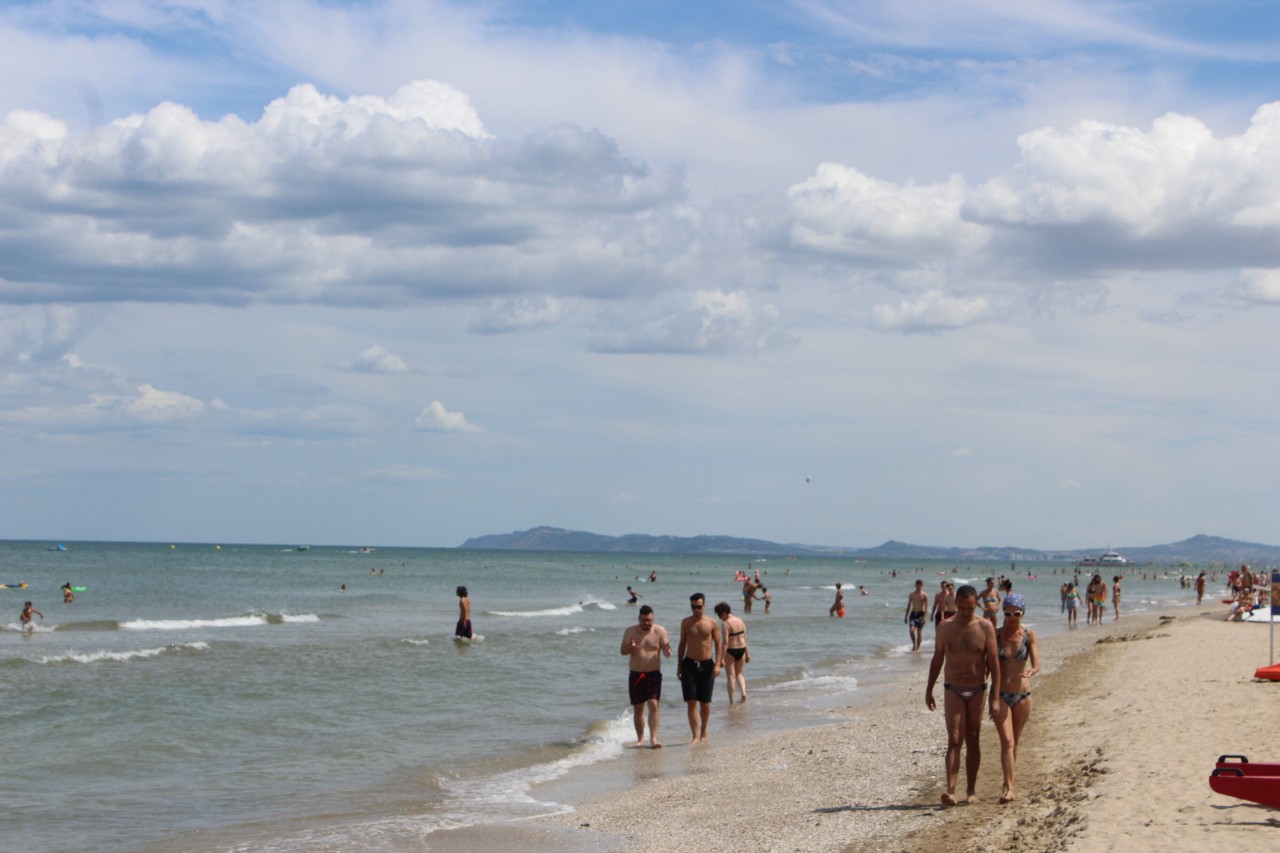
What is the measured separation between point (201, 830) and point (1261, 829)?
743cm

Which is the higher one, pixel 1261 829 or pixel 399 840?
pixel 1261 829

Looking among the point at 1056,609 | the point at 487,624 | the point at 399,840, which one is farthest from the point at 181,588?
the point at 399,840

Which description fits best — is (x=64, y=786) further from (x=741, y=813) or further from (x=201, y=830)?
(x=741, y=813)

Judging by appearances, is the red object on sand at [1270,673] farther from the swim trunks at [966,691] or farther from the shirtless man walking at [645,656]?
the swim trunks at [966,691]

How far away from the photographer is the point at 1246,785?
6836 mm

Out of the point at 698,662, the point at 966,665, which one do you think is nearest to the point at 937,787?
the point at 966,665

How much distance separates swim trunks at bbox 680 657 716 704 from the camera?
12422 mm

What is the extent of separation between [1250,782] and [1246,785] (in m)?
0.03

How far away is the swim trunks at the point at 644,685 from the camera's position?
1224 cm

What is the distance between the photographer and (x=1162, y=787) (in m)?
7.68

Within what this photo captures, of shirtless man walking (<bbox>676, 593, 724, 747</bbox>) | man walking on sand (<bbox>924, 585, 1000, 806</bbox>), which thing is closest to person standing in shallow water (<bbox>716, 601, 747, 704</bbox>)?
shirtless man walking (<bbox>676, 593, 724, 747</bbox>)

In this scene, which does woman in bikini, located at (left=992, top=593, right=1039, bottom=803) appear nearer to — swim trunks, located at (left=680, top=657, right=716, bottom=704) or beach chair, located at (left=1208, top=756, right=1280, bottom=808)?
beach chair, located at (left=1208, top=756, right=1280, bottom=808)

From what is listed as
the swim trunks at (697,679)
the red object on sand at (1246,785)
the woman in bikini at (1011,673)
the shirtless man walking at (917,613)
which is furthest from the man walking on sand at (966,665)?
the shirtless man walking at (917,613)

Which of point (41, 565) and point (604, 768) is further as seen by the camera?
point (41, 565)
